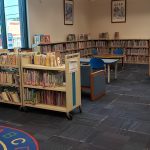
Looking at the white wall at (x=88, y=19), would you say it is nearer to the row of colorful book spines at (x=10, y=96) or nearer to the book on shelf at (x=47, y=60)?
the row of colorful book spines at (x=10, y=96)

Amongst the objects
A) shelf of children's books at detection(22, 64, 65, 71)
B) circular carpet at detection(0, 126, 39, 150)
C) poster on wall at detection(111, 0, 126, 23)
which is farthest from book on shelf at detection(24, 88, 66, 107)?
poster on wall at detection(111, 0, 126, 23)

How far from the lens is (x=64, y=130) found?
3980 mm

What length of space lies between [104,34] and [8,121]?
809 centimetres

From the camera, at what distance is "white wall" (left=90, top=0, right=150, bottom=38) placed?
10.9 metres

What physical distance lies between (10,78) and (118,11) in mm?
7737

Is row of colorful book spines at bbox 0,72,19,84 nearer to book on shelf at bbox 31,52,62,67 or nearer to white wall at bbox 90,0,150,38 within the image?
book on shelf at bbox 31,52,62,67

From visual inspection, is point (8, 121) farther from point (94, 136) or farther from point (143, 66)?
point (143, 66)

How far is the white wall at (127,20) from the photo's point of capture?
10.9m

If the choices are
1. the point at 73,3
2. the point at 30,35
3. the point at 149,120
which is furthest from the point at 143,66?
the point at 149,120

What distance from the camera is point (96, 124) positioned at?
13.8ft

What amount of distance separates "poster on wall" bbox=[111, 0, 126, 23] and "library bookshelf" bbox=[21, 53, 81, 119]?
7404mm

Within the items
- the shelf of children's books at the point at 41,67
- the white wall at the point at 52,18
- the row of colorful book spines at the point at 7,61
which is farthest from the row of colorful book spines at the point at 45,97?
the white wall at the point at 52,18

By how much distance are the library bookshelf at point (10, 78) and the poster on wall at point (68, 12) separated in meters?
5.42

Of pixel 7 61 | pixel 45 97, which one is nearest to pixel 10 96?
pixel 7 61
